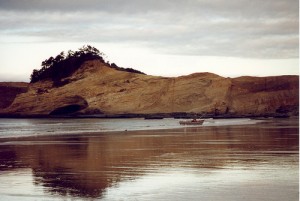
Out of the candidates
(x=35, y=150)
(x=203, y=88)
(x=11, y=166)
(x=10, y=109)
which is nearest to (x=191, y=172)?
(x=11, y=166)

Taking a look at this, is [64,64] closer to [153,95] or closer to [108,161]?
[153,95]

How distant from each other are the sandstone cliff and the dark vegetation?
7.69 ft

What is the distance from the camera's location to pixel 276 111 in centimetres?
8556

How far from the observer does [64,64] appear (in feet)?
351

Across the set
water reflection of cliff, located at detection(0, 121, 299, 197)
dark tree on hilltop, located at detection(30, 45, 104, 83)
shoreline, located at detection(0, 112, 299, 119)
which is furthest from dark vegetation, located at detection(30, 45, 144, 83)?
water reflection of cliff, located at detection(0, 121, 299, 197)

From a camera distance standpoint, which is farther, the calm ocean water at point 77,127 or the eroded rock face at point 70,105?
the eroded rock face at point 70,105

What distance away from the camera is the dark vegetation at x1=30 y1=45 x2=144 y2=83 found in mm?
105188

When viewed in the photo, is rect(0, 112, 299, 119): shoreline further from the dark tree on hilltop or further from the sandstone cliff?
the dark tree on hilltop

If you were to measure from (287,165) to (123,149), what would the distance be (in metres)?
7.68

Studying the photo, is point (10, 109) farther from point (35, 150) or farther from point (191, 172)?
point (191, 172)

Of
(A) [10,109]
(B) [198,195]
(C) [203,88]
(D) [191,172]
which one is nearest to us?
(B) [198,195]

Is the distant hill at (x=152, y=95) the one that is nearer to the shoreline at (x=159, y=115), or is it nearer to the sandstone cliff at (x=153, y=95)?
the sandstone cliff at (x=153, y=95)

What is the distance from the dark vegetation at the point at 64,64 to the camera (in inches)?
4141

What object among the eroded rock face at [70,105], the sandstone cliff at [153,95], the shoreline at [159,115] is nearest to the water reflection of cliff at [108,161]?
the shoreline at [159,115]
